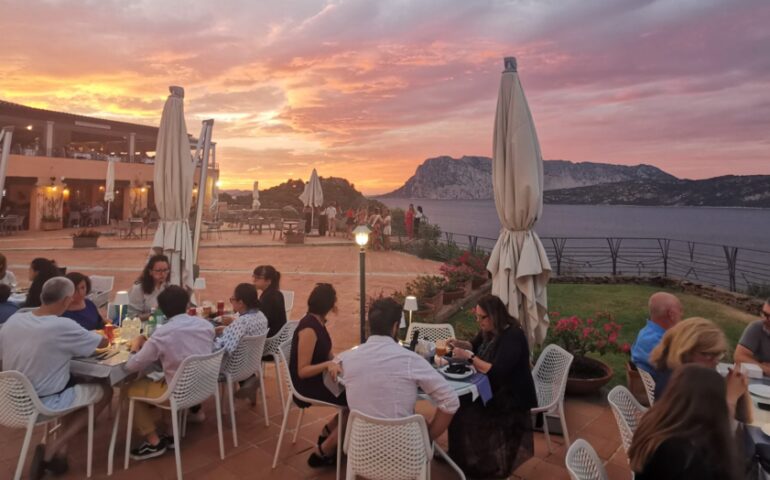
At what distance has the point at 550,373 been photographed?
356 centimetres

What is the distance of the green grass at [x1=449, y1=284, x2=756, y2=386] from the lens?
Answer: 7.52 m

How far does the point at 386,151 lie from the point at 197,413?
27363mm

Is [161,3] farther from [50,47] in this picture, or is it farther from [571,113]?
[571,113]

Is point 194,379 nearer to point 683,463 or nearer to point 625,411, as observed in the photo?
point 625,411

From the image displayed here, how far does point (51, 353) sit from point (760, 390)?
14.3 ft

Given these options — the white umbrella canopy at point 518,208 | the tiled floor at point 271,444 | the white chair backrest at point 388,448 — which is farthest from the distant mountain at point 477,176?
the white chair backrest at point 388,448

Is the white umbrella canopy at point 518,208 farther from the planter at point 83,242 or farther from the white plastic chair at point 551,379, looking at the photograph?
the planter at point 83,242

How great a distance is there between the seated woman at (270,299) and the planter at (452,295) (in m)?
3.99

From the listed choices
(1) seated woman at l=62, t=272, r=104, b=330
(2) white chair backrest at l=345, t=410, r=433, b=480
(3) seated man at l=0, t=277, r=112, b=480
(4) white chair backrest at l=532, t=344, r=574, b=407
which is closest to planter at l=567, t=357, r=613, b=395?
(4) white chair backrest at l=532, t=344, r=574, b=407

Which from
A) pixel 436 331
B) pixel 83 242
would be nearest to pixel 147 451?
pixel 436 331

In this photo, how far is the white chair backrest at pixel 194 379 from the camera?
9.98 feet

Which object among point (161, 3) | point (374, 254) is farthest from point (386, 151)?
point (161, 3)

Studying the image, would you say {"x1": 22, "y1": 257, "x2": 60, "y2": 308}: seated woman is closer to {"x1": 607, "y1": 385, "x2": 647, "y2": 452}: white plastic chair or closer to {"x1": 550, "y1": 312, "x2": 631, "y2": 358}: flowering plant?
A: {"x1": 607, "y1": 385, "x2": 647, "y2": 452}: white plastic chair

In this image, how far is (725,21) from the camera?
11.1 meters
